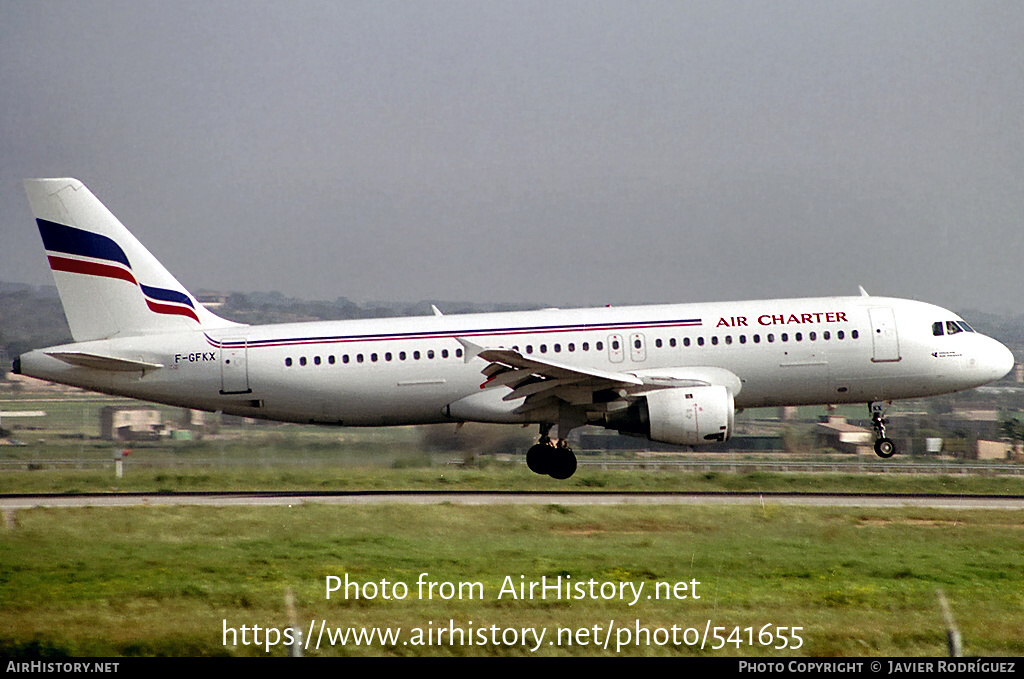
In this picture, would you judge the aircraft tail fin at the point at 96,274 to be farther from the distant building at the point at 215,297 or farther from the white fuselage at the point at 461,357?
the distant building at the point at 215,297

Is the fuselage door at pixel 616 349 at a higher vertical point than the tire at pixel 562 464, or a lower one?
higher

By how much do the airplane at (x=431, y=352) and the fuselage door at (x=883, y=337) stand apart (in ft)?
0.11

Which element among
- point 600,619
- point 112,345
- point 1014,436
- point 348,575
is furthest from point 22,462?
point 1014,436

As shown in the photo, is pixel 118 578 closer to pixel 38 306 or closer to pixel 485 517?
pixel 485 517

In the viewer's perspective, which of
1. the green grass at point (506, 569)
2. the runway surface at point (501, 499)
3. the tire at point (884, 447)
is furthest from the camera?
the tire at point (884, 447)

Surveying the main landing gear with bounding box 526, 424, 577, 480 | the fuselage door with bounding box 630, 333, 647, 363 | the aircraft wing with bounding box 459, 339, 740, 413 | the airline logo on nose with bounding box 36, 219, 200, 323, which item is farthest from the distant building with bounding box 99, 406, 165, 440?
the fuselage door with bounding box 630, 333, 647, 363

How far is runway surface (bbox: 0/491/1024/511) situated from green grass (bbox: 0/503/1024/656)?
4.07 ft

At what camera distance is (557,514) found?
22625 millimetres

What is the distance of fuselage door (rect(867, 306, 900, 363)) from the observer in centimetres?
2728

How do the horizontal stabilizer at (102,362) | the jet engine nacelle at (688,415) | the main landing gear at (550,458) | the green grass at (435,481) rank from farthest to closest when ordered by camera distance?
the green grass at (435,481) < the main landing gear at (550,458) < the horizontal stabilizer at (102,362) < the jet engine nacelle at (688,415)

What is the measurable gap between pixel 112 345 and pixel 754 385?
1595cm

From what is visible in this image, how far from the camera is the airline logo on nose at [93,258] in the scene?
27.6m

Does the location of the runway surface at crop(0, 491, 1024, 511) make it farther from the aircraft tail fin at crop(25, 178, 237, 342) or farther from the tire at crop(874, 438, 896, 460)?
the aircraft tail fin at crop(25, 178, 237, 342)

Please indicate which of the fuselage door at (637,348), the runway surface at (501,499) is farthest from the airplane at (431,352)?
the runway surface at (501,499)
